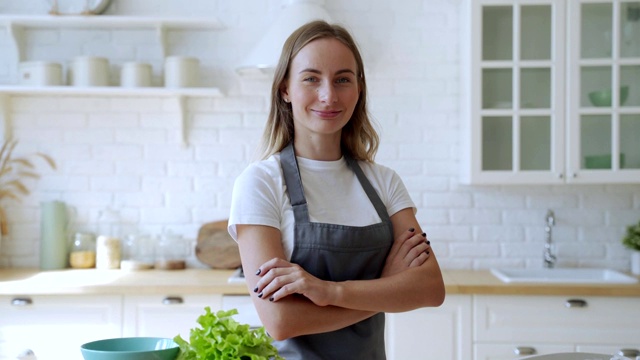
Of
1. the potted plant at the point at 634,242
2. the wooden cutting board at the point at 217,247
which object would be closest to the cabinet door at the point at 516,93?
the potted plant at the point at 634,242

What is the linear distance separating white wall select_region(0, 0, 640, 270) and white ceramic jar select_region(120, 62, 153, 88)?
18cm

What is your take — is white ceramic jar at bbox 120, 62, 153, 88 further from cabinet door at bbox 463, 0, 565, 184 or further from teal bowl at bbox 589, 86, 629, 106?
teal bowl at bbox 589, 86, 629, 106

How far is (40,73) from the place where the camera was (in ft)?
12.5

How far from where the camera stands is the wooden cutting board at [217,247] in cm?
390

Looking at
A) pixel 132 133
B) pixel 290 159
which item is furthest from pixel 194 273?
pixel 290 159

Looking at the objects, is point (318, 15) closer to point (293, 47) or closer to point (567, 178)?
point (567, 178)

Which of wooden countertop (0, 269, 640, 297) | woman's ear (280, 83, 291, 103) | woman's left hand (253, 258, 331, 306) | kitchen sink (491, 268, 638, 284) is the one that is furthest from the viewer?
kitchen sink (491, 268, 638, 284)

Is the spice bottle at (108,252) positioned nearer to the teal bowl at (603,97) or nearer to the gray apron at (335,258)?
the gray apron at (335,258)

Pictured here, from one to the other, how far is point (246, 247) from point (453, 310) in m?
1.91

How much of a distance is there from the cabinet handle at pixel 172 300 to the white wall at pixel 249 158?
0.68 meters

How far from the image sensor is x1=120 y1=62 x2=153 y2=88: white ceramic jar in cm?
384

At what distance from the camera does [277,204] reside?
1.79 m

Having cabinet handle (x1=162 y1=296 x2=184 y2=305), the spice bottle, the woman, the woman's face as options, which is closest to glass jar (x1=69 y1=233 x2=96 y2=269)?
the spice bottle

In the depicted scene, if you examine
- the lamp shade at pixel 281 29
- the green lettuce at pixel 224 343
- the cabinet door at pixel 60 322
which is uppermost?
the lamp shade at pixel 281 29
